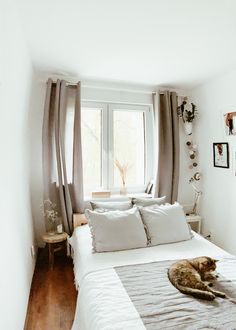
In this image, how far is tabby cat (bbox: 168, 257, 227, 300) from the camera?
1.43 metres

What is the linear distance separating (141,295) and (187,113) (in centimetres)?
270

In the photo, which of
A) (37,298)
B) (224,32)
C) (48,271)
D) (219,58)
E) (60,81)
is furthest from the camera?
(60,81)

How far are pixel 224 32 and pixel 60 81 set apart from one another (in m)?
1.88

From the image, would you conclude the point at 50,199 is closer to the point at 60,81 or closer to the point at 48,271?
the point at 48,271

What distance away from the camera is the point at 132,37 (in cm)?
204

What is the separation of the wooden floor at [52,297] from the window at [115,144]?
107 centimetres

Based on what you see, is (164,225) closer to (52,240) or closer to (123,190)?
(123,190)

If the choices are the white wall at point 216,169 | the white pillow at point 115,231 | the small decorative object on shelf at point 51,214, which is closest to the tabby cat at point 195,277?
the white pillow at point 115,231

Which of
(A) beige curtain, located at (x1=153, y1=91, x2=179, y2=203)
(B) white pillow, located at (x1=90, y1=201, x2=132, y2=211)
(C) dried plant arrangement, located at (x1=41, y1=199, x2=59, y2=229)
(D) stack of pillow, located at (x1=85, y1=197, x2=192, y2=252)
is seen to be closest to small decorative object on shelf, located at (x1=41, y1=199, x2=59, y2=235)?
(C) dried plant arrangement, located at (x1=41, y1=199, x2=59, y2=229)

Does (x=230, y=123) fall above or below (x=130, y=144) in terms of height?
above

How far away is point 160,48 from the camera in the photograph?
2.25 m

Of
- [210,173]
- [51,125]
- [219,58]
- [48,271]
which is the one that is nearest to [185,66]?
[219,58]

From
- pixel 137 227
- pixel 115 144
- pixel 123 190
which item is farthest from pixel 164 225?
pixel 115 144

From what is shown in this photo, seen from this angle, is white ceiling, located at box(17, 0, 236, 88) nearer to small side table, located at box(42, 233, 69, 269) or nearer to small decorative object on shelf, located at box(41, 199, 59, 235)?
small decorative object on shelf, located at box(41, 199, 59, 235)
